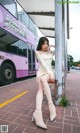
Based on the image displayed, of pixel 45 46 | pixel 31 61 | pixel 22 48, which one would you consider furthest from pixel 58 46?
pixel 31 61

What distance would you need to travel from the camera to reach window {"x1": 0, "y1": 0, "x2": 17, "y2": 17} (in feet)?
27.5

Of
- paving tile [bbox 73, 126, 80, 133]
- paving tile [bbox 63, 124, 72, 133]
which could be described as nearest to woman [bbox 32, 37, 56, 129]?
paving tile [bbox 63, 124, 72, 133]

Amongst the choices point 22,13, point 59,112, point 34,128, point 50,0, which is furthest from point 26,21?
point 34,128

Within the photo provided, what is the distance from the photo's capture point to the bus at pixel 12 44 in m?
7.82

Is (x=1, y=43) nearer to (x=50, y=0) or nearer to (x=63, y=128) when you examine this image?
(x=50, y=0)

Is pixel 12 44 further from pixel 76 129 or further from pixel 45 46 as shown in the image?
pixel 76 129

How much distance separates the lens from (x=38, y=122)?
288 centimetres

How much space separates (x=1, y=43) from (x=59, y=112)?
16.5 ft

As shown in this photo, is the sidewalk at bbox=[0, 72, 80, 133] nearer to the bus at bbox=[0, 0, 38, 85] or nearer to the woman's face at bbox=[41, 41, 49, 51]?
the woman's face at bbox=[41, 41, 49, 51]

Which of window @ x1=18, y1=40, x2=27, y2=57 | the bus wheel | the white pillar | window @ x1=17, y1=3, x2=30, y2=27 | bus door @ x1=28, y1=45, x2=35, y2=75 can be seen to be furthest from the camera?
bus door @ x1=28, y1=45, x2=35, y2=75

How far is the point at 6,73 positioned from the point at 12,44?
1.63 meters

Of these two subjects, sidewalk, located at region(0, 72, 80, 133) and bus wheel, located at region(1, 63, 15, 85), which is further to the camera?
bus wheel, located at region(1, 63, 15, 85)

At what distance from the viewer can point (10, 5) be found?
8.90m

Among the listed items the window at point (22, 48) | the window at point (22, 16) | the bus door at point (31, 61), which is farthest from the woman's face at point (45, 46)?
the bus door at point (31, 61)
